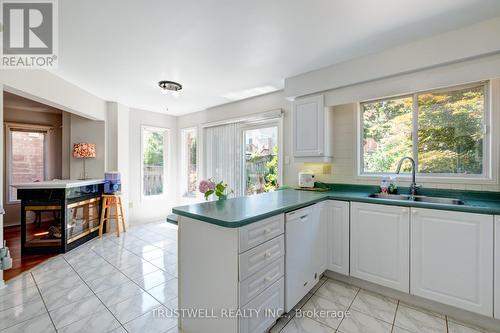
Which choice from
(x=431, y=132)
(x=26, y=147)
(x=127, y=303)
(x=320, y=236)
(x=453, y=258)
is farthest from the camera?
(x=26, y=147)

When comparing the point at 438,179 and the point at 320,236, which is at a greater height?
the point at 438,179

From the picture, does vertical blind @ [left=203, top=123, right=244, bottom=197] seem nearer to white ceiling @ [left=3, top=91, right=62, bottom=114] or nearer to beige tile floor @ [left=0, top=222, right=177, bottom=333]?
beige tile floor @ [left=0, top=222, right=177, bottom=333]

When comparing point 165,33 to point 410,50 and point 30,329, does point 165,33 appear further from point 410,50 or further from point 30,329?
point 30,329

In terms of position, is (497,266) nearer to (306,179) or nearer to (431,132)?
(431,132)

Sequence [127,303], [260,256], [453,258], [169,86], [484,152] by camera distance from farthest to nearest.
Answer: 1. [169,86]
2. [484,152]
3. [127,303]
4. [453,258]
5. [260,256]

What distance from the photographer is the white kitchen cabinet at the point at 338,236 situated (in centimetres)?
229

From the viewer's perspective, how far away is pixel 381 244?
2.09 m

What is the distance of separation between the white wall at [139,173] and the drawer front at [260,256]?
12.9 ft

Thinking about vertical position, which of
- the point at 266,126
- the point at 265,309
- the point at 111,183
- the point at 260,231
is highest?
the point at 266,126

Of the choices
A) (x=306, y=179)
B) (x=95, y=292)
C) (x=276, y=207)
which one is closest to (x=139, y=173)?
(x=95, y=292)

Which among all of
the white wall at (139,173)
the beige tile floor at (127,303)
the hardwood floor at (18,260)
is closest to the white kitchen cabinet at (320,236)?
the beige tile floor at (127,303)

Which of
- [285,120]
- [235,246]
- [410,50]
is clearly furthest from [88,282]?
[410,50]

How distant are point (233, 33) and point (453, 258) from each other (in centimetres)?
264

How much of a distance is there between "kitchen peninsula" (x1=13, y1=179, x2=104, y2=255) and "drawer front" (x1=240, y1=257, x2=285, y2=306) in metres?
3.09
